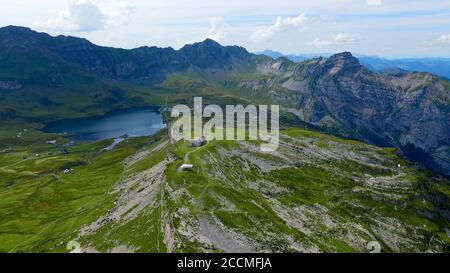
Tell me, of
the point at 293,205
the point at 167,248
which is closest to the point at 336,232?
the point at 293,205
